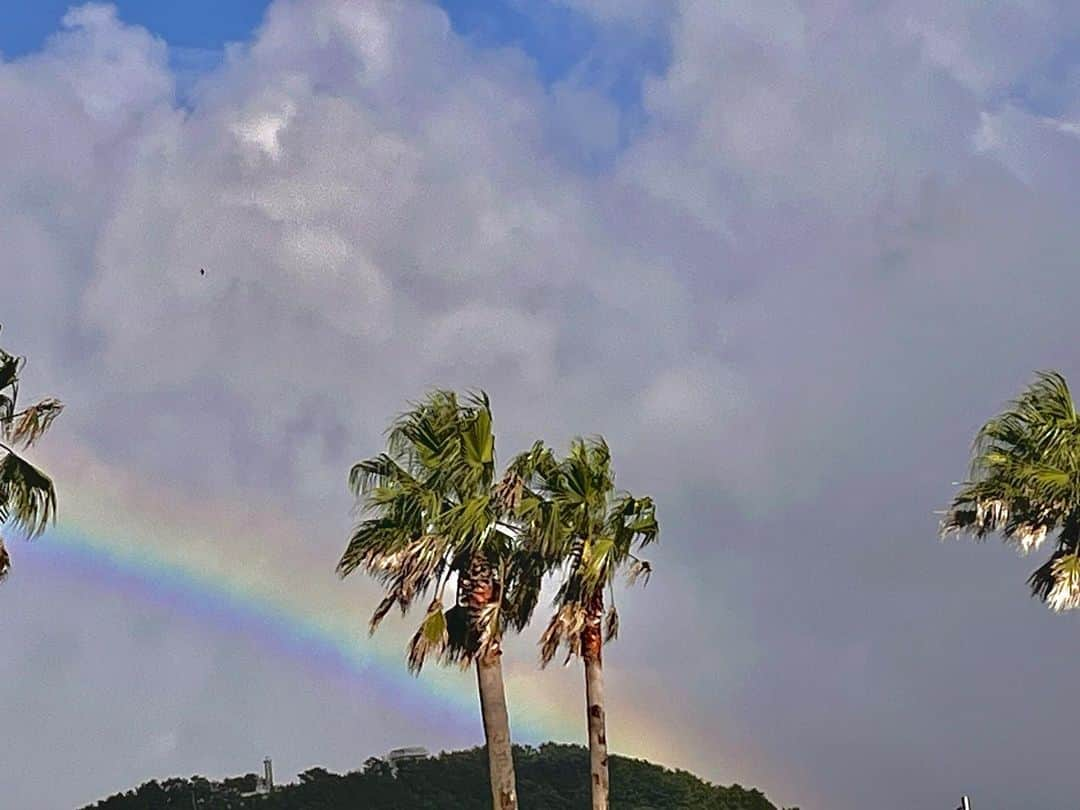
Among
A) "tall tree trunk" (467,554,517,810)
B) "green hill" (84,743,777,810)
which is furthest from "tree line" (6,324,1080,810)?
"green hill" (84,743,777,810)

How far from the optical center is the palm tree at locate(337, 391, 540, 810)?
25.3 meters

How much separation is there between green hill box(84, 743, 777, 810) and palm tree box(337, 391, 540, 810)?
38312 millimetres

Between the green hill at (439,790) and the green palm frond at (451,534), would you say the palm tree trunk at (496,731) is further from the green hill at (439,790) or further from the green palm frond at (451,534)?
the green hill at (439,790)

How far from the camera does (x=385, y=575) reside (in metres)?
25.5

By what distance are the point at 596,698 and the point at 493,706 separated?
1726 millimetres

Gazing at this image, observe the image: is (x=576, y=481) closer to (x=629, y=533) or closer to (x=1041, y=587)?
(x=629, y=533)

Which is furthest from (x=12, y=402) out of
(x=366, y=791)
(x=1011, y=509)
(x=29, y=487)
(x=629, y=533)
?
(x=366, y=791)

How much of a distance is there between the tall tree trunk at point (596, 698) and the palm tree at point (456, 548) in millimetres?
1169

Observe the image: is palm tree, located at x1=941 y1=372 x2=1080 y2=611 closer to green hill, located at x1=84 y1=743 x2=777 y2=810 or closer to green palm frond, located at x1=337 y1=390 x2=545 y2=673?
green palm frond, located at x1=337 y1=390 x2=545 y2=673

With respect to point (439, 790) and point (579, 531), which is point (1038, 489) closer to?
point (579, 531)

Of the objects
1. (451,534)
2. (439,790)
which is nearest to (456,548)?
(451,534)

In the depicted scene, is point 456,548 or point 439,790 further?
point 439,790

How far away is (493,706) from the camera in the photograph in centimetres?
2517

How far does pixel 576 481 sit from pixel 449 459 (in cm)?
218
